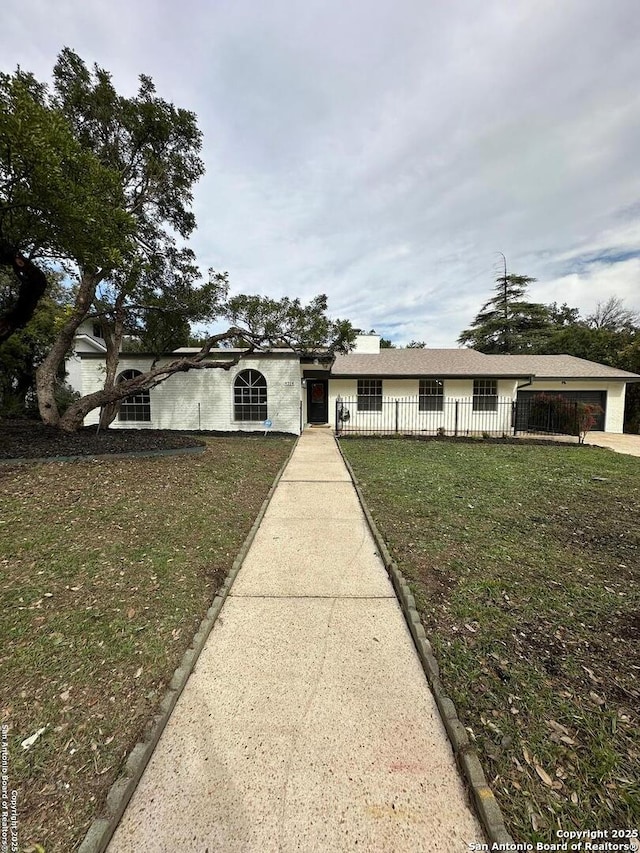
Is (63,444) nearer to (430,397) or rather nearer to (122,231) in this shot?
(122,231)

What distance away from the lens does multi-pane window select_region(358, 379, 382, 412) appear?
1587 centimetres

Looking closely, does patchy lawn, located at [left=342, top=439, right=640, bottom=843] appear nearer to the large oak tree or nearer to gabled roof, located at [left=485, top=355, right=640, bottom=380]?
the large oak tree

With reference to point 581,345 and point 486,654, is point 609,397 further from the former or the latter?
point 486,654

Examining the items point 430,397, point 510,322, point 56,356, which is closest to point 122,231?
point 56,356

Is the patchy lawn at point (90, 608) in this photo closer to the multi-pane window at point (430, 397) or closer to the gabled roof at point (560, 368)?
the multi-pane window at point (430, 397)

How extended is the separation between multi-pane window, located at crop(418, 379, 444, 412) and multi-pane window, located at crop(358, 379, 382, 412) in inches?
74.6

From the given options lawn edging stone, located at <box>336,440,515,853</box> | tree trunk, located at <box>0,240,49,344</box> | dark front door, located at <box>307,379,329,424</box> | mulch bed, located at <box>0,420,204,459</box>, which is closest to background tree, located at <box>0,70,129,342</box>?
tree trunk, located at <box>0,240,49,344</box>

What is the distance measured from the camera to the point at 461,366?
53.0ft

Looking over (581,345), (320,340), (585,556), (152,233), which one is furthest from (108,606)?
(581,345)

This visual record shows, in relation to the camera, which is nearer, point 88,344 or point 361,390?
point 361,390

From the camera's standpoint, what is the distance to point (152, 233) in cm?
1091

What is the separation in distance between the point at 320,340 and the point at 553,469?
723cm

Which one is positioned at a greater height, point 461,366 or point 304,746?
point 461,366

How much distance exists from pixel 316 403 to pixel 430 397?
212 inches
